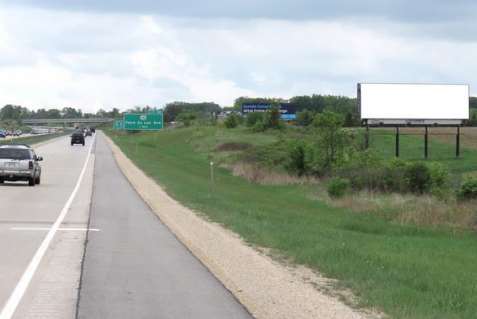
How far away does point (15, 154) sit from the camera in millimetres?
36438

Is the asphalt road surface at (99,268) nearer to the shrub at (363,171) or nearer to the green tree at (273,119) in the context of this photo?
the shrub at (363,171)

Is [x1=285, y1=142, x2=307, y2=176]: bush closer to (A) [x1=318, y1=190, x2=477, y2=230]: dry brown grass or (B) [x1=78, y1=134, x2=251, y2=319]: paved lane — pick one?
(A) [x1=318, y1=190, x2=477, y2=230]: dry brown grass

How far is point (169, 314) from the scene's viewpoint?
9812mm

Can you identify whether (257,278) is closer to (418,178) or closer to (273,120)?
(418,178)

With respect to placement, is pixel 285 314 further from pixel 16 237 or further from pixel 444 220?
pixel 444 220

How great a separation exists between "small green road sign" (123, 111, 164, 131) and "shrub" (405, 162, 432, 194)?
41531 mm

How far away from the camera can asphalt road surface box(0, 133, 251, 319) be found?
1016 centimetres

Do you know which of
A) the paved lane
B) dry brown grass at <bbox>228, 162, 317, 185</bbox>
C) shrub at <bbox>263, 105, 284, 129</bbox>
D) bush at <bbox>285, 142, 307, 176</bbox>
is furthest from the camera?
shrub at <bbox>263, 105, 284, 129</bbox>

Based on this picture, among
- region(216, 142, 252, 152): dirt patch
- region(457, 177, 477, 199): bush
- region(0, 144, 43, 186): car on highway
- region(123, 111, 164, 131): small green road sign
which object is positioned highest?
region(123, 111, 164, 131): small green road sign

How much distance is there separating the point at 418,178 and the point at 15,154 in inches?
716

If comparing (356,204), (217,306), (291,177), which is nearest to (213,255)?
(217,306)

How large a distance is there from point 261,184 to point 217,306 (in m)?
36.4

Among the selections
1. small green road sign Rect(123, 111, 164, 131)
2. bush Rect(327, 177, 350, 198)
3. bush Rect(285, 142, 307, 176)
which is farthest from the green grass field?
small green road sign Rect(123, 111, 164, 131)

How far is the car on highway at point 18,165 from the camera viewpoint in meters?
35.5
